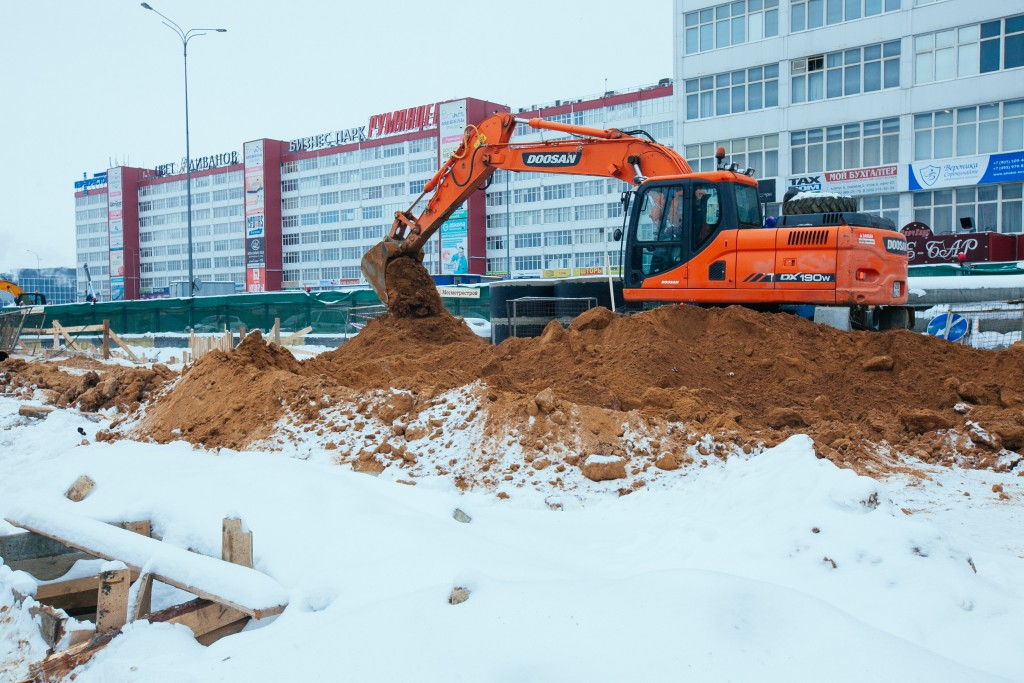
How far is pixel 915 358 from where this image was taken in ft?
A: 32.3

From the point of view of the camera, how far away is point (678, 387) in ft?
30.3

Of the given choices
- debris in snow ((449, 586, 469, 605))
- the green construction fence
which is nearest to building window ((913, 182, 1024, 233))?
the green construction fence

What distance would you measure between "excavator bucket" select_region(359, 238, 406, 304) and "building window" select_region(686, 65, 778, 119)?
2644 centimetres

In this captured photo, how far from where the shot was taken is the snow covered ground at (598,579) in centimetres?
374

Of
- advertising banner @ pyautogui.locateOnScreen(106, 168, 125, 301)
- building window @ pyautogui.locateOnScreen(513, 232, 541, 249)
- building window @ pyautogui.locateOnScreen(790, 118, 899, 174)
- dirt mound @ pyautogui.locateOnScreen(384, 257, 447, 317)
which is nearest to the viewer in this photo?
dirt mound @ pyautogui.locateOnScreen(384, 257, 447, 317)

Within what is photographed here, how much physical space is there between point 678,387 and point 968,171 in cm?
2801

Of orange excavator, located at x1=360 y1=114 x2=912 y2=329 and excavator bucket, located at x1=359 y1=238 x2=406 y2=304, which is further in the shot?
excavator bucket, located at x1=359 y1=238 x2=406 y2=304

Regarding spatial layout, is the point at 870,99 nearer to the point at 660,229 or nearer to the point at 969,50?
the point at 969,50

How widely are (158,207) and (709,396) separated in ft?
344

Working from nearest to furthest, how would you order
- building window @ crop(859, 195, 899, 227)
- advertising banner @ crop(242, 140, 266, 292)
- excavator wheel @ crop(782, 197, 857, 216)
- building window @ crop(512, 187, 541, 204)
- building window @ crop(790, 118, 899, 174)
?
1. excavator wheel @ crop(782, 197, 857, 216)
2. building window @ crop(790, 118, 899, 174)
3. building window @ crop(859, 195, 899, 227)
4. building window @ crop(512, 187, 541, 204)
5. advertising banner @ crop(242, 140, 266, 292)

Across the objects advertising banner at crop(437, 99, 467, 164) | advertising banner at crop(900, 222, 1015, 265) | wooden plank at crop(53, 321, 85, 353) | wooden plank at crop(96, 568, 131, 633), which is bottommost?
wooden plank at crop(96, 568, 131, 633)

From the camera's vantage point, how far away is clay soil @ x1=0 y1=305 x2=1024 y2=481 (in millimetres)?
7914

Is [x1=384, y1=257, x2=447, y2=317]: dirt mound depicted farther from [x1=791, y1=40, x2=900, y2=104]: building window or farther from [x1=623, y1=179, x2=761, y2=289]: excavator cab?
[x1=791, y1=40, x2=900, y2=104]: building window

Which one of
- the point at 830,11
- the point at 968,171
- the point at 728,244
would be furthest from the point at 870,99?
the point at 728,244
